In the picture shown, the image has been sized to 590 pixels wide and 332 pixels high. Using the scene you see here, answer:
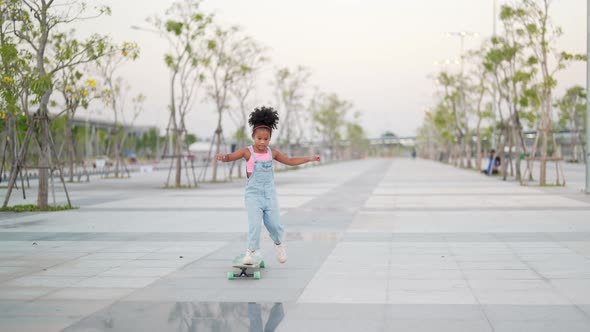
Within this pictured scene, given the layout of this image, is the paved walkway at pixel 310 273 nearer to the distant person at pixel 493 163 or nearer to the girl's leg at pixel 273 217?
the girl's leg at pixel 273 217

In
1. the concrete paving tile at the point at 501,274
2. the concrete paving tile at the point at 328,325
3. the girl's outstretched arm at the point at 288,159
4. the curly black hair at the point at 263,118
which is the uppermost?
the curly black hair at the point at 263,118

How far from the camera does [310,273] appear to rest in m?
7.42

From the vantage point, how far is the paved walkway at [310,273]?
5.43 m

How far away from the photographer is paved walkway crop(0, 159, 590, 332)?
5430 millimetres

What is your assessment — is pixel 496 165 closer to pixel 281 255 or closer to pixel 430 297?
pixel 281 255

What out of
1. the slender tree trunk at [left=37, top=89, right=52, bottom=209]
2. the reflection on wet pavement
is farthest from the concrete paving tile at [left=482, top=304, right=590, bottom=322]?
the slender tree trunk at [left=37, top=89, right=52, bottom=209]

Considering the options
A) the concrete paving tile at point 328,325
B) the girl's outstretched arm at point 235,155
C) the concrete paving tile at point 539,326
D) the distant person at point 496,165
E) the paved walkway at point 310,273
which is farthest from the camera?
the distant person at point 496,165

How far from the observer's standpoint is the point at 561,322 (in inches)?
205

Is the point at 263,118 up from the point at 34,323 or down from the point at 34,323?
up

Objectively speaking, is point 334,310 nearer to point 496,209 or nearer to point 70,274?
point 70,274

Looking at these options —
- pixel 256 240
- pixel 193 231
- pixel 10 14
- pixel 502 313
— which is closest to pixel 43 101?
pixel 10 14

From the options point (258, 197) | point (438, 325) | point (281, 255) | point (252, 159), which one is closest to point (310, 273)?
point (281, 255)

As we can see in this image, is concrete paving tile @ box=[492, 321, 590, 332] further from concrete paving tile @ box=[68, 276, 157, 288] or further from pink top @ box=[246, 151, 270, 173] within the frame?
concrete paving tile @ box=[68, 276, 157, 288]

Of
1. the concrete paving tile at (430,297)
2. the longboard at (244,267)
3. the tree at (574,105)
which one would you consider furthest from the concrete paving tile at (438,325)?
the tree at (574,105)
